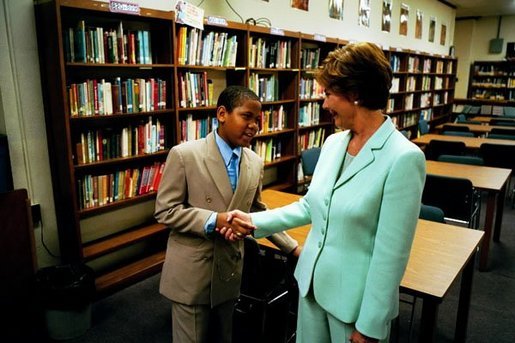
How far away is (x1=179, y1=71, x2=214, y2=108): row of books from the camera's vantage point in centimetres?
354

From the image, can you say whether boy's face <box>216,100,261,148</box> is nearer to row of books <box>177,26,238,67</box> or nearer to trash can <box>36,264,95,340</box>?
trash can <box>36,264,95,340</box>

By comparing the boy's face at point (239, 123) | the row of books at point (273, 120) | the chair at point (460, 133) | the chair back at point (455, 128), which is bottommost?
the chair at point (460, 133)

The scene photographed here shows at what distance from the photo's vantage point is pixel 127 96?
3.13 meters

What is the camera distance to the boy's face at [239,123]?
1.62 m

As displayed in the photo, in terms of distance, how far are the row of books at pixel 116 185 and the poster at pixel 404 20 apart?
697cm

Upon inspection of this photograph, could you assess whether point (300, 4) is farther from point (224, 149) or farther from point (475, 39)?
point (475, 39)

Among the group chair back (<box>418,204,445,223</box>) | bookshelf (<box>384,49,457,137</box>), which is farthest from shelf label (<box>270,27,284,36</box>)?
bookshelf (<box>384,49,457,137</box>)

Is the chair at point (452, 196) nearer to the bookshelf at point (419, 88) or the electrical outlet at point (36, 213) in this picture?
the electrical outlet at point (36, 213)

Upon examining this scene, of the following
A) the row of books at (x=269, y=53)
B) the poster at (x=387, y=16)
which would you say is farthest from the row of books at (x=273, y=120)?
the poster at (x=387, y=16)

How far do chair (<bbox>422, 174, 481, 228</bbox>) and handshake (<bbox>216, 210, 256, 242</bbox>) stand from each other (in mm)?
2435

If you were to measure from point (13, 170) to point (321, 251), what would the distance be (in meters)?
2.44

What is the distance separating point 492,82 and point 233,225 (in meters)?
12.9

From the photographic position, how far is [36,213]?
2875 millimetres

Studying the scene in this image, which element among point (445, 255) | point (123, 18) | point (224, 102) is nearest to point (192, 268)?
point (224, 102)
